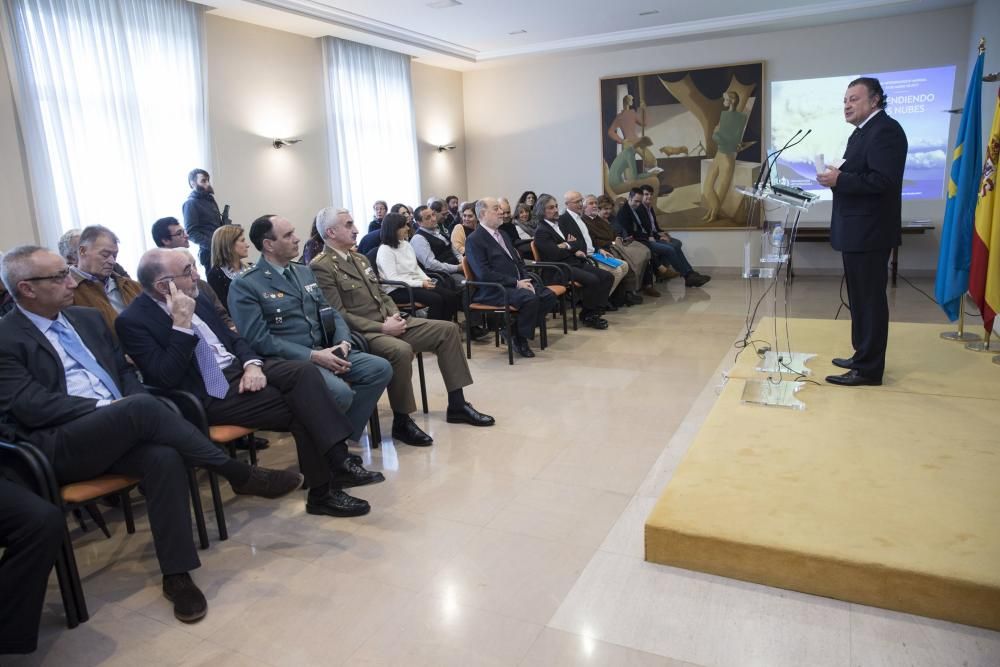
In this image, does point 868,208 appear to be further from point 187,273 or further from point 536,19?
point 536,19

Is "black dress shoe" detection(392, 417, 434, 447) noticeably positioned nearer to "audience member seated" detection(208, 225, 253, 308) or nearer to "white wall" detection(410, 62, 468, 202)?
"audience member seated" detection(208, 225, 253, 308)

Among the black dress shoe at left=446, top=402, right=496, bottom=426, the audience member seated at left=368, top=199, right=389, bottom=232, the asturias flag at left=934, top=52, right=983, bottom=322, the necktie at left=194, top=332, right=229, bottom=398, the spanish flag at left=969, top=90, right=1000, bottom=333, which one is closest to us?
the necktie at left=194, top=332, right=229, bottom=398

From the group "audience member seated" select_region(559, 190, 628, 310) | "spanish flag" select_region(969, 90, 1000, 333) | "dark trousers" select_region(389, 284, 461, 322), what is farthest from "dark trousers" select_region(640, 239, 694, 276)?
"spanish flag" select_region(969, 90, 1000, 333)

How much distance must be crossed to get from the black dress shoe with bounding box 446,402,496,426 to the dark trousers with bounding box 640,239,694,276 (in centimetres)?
499

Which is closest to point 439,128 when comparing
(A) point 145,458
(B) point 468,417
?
(B) point 468,417

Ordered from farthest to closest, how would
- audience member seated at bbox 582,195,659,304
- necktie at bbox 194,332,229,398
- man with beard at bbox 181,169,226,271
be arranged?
audience member seated at bbox 582,195,659,304
man with beard at bbox 181,169,226,271
necktie at bbox 194,332,229,398

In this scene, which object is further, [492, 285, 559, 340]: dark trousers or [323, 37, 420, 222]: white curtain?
[323, 37, 420, 222]: white curtain

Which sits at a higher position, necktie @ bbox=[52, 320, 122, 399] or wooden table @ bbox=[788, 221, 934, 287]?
necktie @ bbox=[52, 320, 122, 399]

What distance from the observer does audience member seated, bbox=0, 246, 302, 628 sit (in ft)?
7.12

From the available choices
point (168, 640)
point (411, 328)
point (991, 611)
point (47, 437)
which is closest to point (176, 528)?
point (168, 640)

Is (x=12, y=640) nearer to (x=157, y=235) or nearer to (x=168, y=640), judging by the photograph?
(x=168, y=640)

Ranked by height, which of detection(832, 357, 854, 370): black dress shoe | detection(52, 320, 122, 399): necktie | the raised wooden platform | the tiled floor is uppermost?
detection(52, 320, 122, 399): necktie

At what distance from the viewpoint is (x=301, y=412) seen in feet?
9.21

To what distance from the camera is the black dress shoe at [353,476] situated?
2.97 metres
